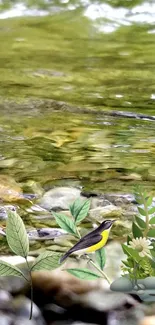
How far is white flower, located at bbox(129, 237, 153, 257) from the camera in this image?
1.00 meters

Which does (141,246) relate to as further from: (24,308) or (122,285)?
(24,308)

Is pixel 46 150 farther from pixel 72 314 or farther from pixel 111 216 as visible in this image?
pixel 72 314

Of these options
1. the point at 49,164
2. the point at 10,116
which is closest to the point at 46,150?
the point at 49,164

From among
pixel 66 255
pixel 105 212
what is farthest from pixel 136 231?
pixel 105 212

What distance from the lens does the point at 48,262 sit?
1.02 m

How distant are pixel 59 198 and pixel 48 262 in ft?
2.04

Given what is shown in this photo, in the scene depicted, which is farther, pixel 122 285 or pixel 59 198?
pixel 59 198

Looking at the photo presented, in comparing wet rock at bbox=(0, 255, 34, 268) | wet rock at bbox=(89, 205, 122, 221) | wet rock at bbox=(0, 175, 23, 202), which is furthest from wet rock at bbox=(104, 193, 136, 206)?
wet rock at bbox=(0, 255, 34, 268)

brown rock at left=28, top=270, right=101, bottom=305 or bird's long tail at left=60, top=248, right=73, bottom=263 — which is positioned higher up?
bird's long tail at left=60, top=248, right=73, bottom=263

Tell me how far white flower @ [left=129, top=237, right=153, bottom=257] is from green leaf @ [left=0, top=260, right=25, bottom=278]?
0.62 feet

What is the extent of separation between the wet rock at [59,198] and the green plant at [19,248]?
53cm

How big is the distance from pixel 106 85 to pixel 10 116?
0.83 m

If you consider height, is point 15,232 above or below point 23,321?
above

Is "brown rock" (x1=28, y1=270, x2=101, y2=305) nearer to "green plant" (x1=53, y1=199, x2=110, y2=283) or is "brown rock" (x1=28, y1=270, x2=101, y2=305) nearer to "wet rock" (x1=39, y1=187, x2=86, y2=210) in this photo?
"green plant" (x1=53, y1=199, x2=110, y2=283)
